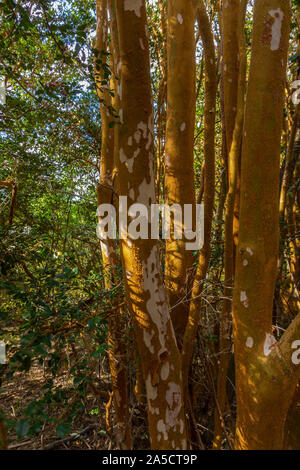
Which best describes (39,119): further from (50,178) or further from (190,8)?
(190,8)

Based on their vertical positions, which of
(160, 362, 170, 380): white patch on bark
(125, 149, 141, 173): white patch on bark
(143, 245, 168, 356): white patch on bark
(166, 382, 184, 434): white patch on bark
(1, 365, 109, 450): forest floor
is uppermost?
(125, 149, 141, 173): white patch on bark

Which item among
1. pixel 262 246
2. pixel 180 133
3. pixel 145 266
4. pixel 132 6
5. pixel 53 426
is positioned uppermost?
pixel 132 6

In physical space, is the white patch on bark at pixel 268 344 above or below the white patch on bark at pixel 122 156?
below

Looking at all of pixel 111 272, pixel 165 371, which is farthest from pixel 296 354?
pixel 111 272

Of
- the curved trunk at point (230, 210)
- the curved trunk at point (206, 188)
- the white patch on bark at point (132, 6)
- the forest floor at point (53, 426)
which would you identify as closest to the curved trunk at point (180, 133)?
the curved trunk at point (206, 188)

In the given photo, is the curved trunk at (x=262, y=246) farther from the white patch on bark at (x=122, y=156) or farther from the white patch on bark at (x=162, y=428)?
the white patch on bark at (x=122, y=156)

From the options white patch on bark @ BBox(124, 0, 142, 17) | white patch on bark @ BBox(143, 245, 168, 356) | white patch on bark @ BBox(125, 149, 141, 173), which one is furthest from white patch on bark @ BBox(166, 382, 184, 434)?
white patch on bark @ BBox(124, 0, 142, 17)

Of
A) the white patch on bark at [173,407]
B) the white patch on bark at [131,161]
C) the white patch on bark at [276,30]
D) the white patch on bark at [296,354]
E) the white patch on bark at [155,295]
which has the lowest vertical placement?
the white patch on bark at [173,407]

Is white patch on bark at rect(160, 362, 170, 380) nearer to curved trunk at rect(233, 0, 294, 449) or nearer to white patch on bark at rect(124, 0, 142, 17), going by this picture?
curved trunk at rect(233, 0, 294, 449)

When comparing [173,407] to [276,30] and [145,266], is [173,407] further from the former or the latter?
[276,30]

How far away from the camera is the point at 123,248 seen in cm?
187

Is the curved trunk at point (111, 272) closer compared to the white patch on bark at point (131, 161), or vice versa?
the white patch on bark at point (131, 161)
